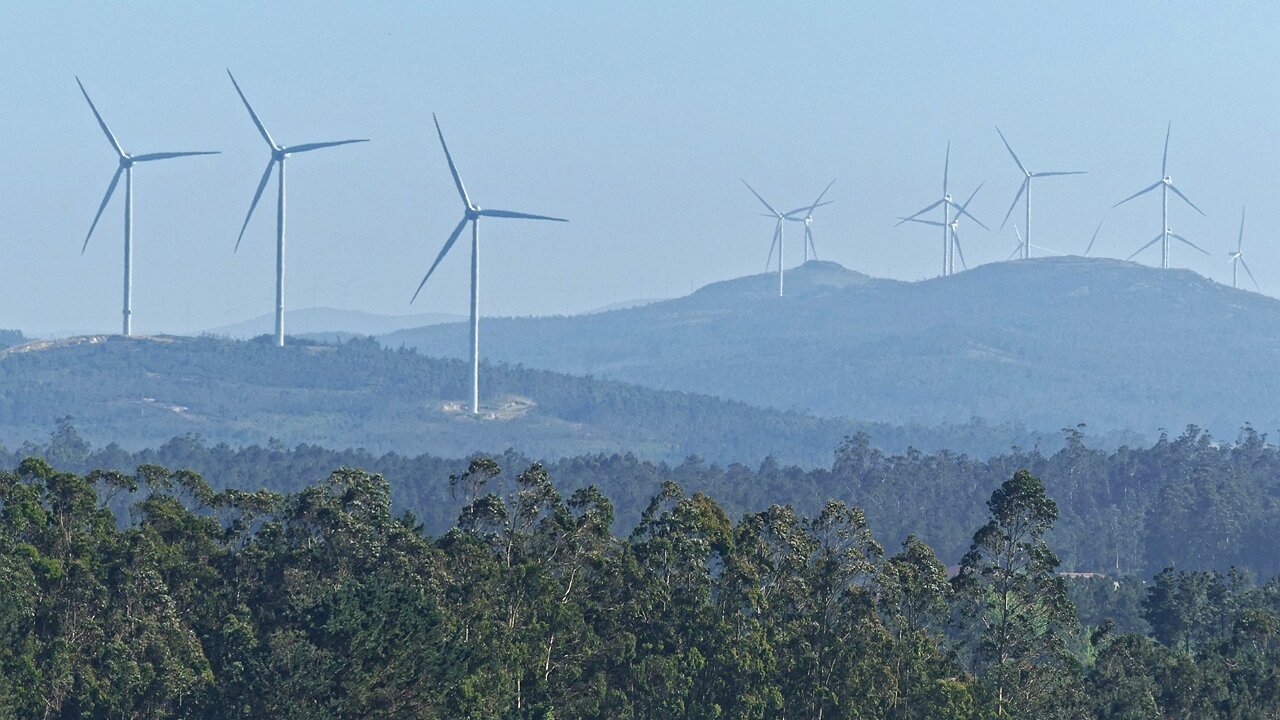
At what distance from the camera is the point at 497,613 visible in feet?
242

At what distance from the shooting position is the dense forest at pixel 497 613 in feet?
222

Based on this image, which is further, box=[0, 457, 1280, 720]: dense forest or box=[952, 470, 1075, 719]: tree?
box=[952, 470, 1075, 719]: tree

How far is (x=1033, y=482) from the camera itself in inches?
3088

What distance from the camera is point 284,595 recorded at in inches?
3002

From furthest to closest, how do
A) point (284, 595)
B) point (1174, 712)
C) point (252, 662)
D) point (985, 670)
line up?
point (1174, 712) < point (985, 670) < point (284, 595) < point (252, 662)

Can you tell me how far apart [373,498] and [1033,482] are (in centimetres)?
2165

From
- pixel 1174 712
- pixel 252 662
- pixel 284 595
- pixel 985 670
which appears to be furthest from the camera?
pixel 1174 712

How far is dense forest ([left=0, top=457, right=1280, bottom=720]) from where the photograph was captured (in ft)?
222

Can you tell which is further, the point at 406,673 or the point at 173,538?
the point at 173,538

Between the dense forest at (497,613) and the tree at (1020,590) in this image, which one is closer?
the dense forest at (497,613)

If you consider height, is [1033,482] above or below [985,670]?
above

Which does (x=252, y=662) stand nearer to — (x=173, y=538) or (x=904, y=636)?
(x=173, y=538)

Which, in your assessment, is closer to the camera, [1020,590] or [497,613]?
[497,613]

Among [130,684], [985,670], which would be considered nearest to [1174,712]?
[985,670]
